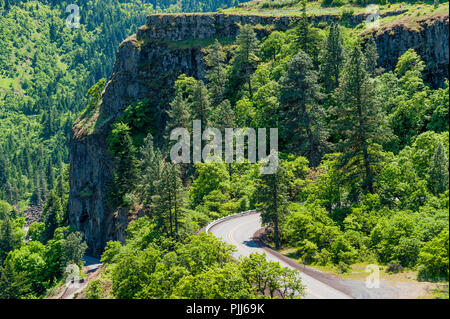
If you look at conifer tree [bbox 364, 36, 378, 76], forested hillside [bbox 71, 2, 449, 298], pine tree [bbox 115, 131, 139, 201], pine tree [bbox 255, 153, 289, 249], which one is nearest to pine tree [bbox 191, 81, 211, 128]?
forested hillside [bbox 71, 2, 449, 298]

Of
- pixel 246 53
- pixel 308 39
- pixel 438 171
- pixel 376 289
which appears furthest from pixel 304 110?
pixel 376 289

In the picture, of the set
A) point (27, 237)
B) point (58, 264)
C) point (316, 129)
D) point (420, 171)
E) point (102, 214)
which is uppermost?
point (316, 129)

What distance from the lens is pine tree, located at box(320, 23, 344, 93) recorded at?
6066cm

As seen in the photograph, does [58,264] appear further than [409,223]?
Yes

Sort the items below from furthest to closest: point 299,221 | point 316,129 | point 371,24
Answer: point 371,24, point 316,129, point 299,221

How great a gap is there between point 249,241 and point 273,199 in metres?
4.33

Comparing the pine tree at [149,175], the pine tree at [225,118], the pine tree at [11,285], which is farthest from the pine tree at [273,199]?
the pine tree at [11,285]

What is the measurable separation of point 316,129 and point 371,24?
93.2ft

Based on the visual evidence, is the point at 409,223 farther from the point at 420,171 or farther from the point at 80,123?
the point at 80,123

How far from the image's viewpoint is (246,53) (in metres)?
75.5

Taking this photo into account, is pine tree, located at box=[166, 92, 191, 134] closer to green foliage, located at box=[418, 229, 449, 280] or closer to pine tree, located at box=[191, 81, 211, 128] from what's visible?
pine tree, located at box=[191, 81, 211, 128]

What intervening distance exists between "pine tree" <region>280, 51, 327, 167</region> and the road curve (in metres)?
12.8

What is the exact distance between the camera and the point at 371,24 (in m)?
71.0
